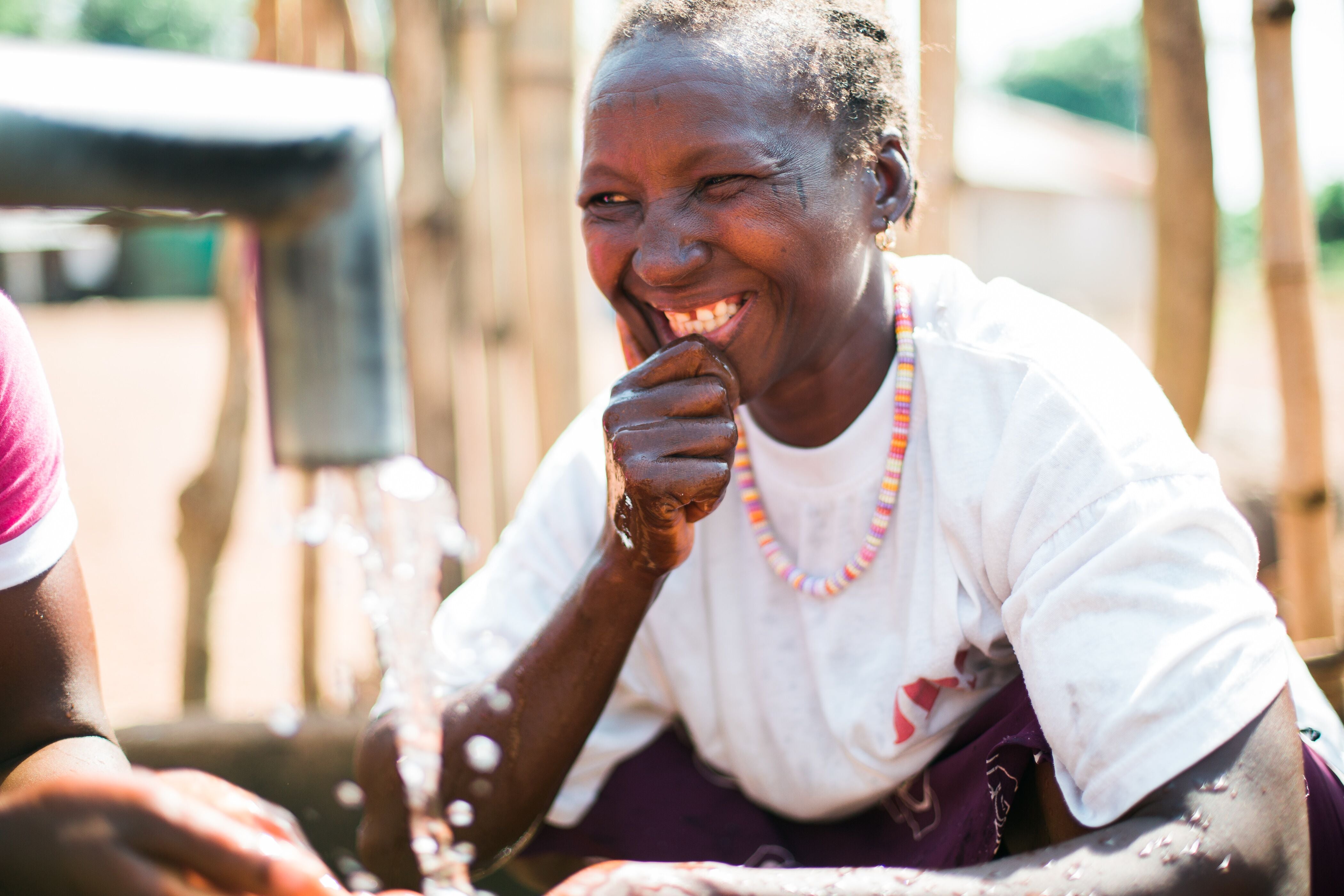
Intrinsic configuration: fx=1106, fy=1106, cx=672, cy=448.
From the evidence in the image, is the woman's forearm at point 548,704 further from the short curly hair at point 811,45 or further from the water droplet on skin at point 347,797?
the short curly hair at point 811,45

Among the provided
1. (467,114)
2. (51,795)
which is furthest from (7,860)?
(467,114)

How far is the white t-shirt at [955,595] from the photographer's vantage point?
134cm

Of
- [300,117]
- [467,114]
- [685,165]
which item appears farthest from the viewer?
[467,114]

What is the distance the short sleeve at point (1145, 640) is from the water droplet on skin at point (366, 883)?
1.11m

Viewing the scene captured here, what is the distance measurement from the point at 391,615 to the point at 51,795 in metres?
1.32

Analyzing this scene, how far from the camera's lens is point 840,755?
1771 millimetres

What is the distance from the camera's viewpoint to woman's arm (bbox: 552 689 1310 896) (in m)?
1.24

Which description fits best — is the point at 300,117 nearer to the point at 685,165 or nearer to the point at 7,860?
the point at 685,165

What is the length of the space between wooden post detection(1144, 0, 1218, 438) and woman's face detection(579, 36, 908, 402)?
1078mm

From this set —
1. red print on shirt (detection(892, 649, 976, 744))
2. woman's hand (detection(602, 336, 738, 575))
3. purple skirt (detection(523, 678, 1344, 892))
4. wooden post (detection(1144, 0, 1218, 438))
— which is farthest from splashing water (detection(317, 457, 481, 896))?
wooden post (detection(1144, 0, 1218, 438))

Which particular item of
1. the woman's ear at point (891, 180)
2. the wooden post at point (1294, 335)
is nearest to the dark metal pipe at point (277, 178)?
the woman's ear at point (891, 180)

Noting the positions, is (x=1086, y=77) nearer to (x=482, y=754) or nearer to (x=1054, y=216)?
(x=1054, y=216)

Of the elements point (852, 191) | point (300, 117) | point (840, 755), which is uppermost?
point (300, 117)

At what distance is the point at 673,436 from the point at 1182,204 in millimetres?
1477
